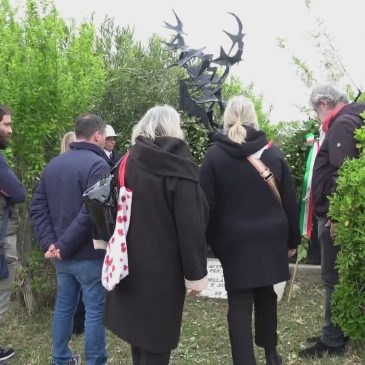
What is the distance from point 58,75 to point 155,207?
2.26m

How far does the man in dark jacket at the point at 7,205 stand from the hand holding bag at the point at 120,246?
1213mm

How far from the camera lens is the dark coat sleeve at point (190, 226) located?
8.64 ft

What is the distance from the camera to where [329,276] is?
3904 mm

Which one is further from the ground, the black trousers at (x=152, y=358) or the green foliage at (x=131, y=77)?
the green foliage at (x=131, y=77)

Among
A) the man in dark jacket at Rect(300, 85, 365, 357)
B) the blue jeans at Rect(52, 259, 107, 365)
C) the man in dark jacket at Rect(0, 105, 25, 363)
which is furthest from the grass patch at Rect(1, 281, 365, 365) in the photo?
the man in dark jacket at Rect(0, 105, 25, 363)

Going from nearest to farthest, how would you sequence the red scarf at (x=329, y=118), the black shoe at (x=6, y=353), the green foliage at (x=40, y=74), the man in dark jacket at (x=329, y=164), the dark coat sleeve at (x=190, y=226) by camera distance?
the dark coat sleeve at (x=190, y=226) → the man in dark jacket at (x=329, y=164) → the red scarf at (x=329, y=118) → the black shoe at (x=6, y=353) → the green foliage at (x=40, y=74)

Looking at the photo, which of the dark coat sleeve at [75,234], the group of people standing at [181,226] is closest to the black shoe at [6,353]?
the group of people standing at [181,226]

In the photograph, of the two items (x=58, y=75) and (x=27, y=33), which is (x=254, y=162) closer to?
(x=58, y=75)

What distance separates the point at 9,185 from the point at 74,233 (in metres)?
0.62

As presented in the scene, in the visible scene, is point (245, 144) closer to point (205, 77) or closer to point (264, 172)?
point (264, 172)

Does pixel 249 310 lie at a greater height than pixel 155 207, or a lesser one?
lesser

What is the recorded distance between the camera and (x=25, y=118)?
14.8 feet

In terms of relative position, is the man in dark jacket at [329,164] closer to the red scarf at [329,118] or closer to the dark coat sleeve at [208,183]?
the red scarf at [329,118]

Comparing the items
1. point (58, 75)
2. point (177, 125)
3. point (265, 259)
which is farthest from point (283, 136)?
point (177, 125)
